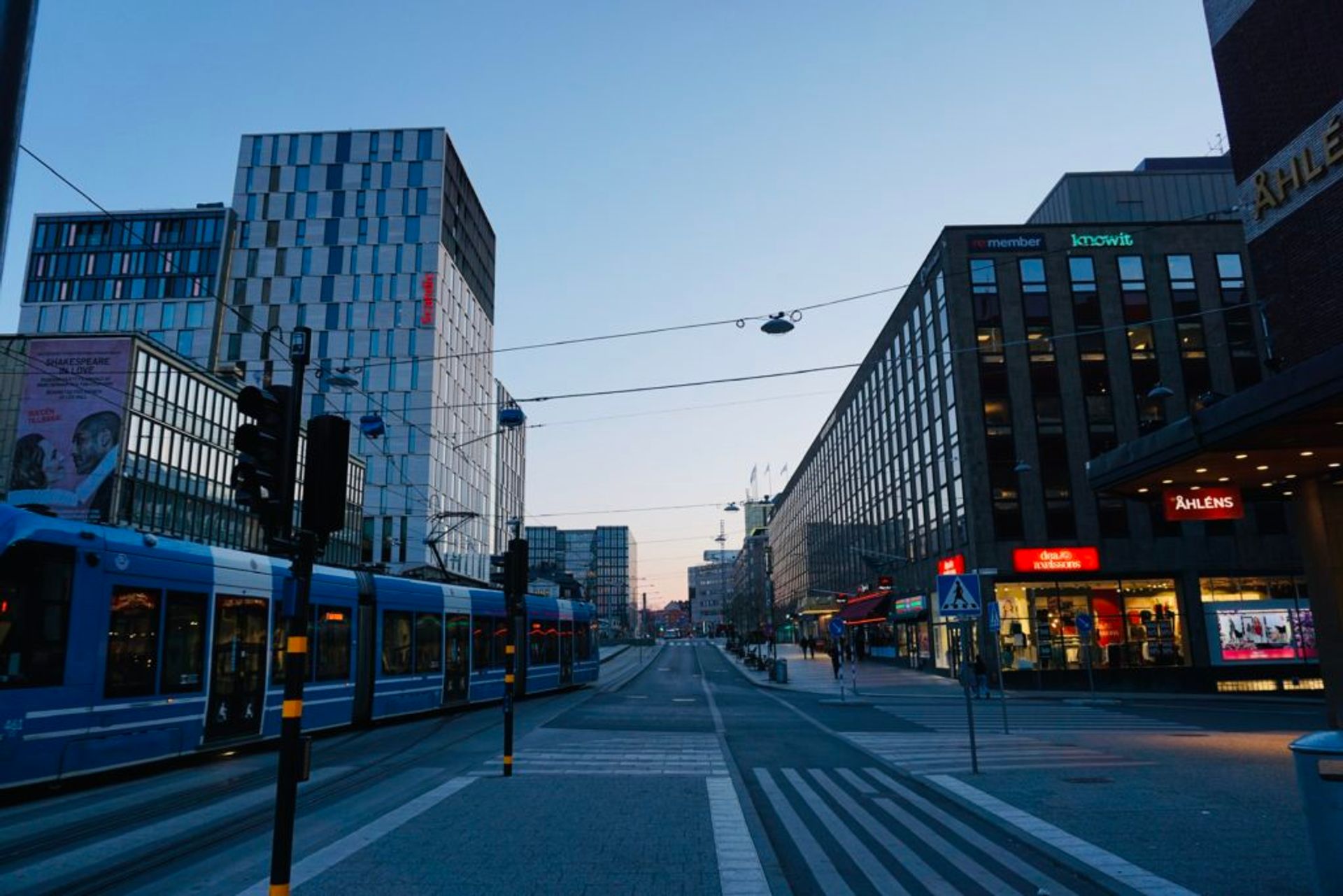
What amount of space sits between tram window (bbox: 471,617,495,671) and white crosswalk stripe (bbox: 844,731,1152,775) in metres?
10.5

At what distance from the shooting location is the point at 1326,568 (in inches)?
688

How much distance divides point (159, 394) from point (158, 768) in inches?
1706

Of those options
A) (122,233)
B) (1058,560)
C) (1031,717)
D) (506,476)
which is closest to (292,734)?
(1031,717)

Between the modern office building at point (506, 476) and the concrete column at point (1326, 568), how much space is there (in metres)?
73.1

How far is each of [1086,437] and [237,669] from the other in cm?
3562

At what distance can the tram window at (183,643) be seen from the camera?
508 inches

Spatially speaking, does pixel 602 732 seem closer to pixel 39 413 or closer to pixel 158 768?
pixel 158 768

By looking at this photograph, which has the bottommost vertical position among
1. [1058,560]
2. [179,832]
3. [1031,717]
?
[1031,717]

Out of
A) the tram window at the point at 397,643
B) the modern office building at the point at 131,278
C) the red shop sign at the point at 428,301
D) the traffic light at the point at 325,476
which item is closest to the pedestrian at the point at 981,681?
the tram window at the point at 397,643

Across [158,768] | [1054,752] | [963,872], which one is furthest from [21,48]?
[1054,752]

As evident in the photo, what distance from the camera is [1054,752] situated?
15.2 meters

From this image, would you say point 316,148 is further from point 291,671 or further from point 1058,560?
point 291,671

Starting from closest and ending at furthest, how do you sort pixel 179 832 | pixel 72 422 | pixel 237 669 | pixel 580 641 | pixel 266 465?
pixel 266 465 → pixel 179 832 → pixel 237 669 → pixel 580 641 → pixel 72 422

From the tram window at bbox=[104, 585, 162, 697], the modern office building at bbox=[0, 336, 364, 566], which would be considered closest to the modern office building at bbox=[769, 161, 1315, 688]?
the tram window at bbox=[104, 585, 162, 697]
